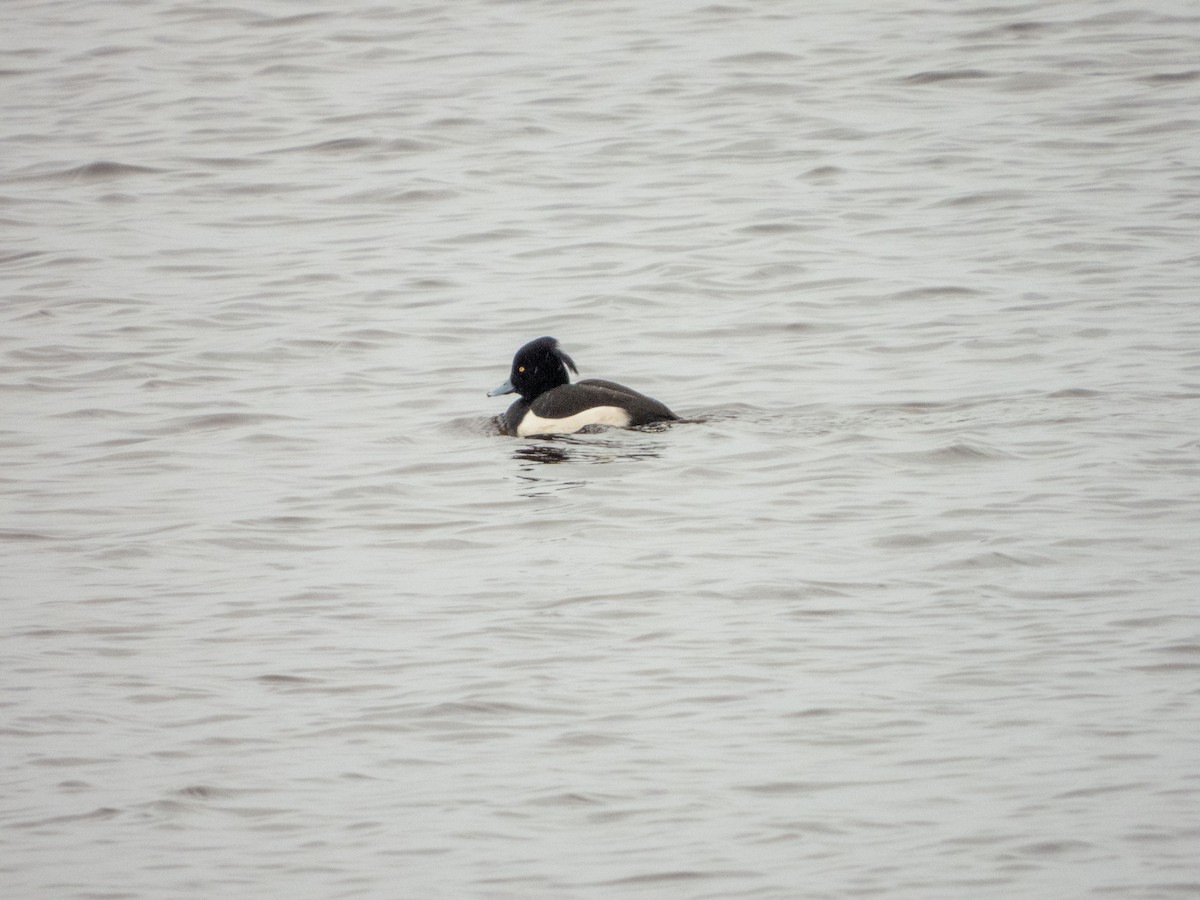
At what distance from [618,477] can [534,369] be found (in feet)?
5.38

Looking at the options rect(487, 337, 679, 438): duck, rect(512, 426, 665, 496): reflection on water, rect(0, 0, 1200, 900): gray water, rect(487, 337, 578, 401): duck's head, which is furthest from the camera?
rect(487, 337, 578, 401): duck's head

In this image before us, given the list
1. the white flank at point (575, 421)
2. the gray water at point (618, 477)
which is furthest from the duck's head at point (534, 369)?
the gray water at point (618, 477)

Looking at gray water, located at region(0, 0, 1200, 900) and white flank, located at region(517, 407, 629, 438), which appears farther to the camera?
white flank, located at region(517, 407, 629, 438)

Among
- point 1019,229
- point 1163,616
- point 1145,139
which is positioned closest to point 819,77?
point 1145,139

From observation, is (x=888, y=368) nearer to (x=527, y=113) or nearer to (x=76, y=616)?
(x=76, y=616)

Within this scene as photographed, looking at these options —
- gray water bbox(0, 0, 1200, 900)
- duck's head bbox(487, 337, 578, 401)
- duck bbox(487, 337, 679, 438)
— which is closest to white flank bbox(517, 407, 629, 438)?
duck bbox(487, 337, 679, 438)

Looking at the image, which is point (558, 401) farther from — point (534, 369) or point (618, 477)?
point (618, 477)

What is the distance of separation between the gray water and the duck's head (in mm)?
437

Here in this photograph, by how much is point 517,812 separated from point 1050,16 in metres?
18.0

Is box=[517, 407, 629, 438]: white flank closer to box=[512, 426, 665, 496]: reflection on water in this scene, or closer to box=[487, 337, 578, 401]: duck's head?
box=[512, 426, 665, 496]: reflection on water

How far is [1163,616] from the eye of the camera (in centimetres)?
724

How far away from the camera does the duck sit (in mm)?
10797

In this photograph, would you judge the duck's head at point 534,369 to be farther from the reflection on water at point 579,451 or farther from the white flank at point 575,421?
the reflection on water at point 579,451

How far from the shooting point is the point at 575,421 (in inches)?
434
